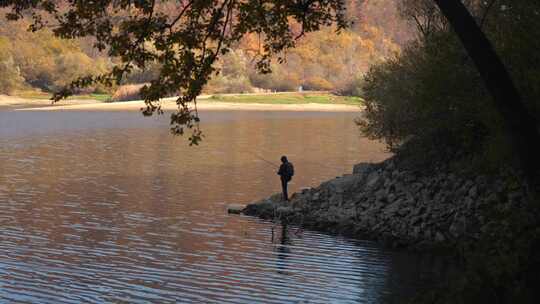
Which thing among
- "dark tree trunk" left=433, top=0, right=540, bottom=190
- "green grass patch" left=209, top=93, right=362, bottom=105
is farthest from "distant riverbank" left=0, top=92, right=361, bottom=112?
"dark tree trunk" left=433, top=0, right=540, bottom=190

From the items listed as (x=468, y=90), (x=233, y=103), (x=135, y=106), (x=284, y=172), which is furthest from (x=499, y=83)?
(x=233, y=103)

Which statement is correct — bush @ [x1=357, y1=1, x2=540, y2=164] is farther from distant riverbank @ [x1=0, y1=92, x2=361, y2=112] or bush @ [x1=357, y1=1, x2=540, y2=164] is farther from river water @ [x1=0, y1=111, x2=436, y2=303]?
distant riverbank @ [x1=0, y1=92, x2=361, y2=112]

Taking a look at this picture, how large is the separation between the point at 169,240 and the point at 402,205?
7.38m

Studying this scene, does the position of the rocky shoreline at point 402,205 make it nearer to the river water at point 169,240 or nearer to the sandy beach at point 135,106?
the river water at point 169,240

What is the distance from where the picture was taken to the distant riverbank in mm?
127625

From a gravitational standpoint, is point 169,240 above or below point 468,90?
below

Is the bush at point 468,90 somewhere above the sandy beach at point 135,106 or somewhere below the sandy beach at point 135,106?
above

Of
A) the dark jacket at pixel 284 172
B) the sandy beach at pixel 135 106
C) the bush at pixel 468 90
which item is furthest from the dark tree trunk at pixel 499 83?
the sandy beach at pixel 135 106

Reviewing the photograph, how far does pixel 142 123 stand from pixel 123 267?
72880 mm

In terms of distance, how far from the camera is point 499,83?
509 inches

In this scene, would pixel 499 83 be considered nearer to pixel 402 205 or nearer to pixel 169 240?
pixel 169 240

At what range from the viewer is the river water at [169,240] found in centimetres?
2059

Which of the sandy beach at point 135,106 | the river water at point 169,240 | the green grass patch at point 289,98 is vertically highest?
the green grass patch at point 289,98

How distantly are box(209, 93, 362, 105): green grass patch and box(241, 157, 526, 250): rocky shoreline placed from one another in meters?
109
